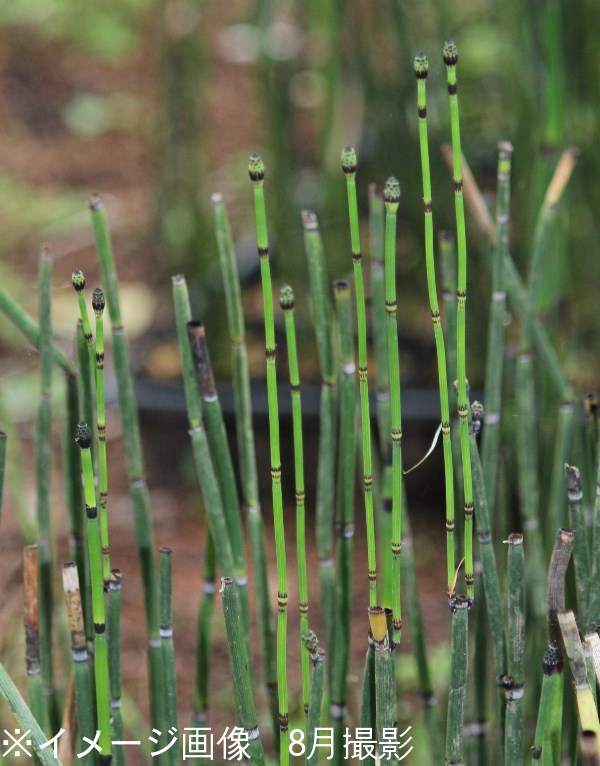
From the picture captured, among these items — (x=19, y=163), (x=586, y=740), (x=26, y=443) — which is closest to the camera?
(x=586, y=740)

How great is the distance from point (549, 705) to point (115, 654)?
23 centimetres

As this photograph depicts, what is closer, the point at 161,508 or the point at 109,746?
the point at 109,746

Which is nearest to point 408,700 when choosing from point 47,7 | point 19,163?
point 19,163

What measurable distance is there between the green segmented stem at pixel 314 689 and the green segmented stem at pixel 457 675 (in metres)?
0.06

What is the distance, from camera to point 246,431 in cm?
70

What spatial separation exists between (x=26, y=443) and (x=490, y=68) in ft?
3.30

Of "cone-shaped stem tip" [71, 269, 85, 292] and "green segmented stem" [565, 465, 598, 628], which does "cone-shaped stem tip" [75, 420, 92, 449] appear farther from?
"green segmented stem" [565, 465, 598, 628]

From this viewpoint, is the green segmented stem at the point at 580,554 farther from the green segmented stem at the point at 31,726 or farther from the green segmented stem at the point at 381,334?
the green segmented stem at the point at 31,726

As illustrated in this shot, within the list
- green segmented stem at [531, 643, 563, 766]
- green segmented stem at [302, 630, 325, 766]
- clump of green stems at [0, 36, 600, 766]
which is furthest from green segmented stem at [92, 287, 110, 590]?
green segmented stem at [531, 643, 563, 766]

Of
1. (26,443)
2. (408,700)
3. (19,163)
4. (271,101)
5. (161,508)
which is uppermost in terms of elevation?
(19,163)

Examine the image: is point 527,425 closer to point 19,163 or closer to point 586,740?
point 586,740

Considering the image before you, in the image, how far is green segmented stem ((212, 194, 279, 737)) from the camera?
2.15 ft

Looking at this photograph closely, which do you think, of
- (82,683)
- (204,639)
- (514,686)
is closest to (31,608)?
(82,683)

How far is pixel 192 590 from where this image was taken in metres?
1.47
